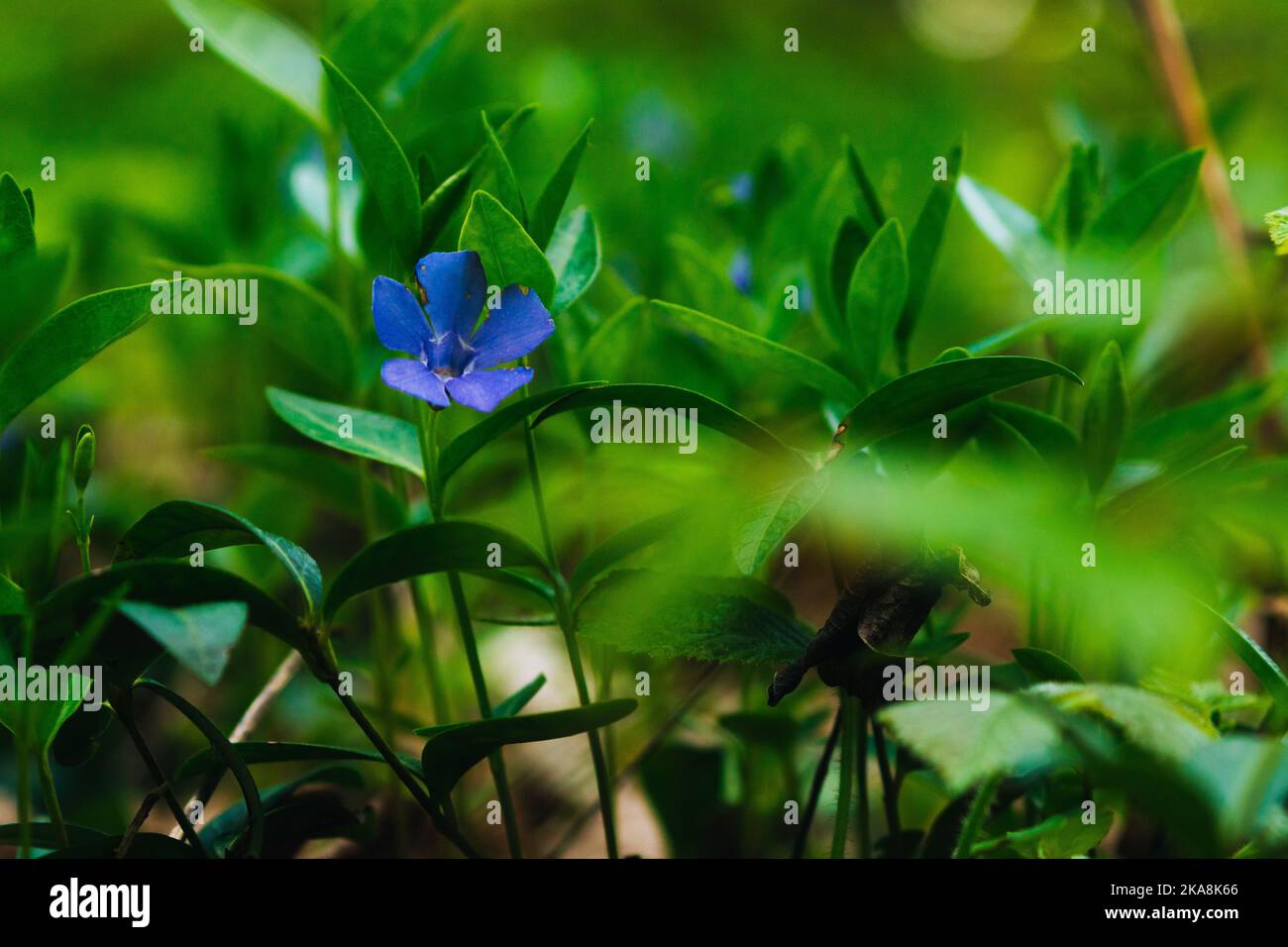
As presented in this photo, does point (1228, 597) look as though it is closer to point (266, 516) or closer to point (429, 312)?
point (429, 312)

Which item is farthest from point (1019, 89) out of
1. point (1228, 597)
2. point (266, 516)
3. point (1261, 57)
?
point (266, 516)

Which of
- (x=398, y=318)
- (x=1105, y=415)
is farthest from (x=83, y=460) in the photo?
(x=1105, y=415)

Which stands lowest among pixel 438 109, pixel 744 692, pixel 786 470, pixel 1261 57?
pixel 744 692

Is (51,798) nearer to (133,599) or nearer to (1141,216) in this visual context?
(133,599)

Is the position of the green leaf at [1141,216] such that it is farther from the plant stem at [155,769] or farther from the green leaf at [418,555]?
the plant stem at [155,769]

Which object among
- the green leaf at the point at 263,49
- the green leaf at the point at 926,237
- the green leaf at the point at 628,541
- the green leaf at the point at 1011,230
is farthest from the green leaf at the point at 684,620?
the green leaf at the point at 263,49

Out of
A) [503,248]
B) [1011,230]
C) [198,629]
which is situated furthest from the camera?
[1011,230]
